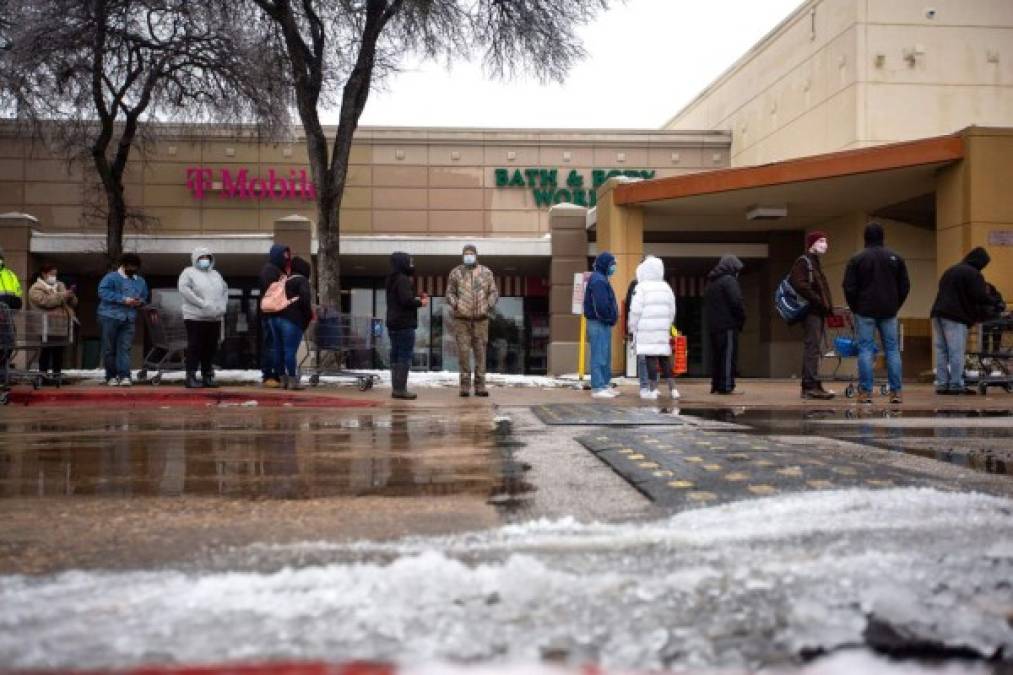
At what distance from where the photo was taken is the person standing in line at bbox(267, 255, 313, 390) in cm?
1085

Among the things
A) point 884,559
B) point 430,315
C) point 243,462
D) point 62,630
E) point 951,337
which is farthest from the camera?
point 430,315

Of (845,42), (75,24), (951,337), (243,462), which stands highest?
(845,42)

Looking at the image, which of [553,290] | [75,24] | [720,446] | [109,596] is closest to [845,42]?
[553,290]

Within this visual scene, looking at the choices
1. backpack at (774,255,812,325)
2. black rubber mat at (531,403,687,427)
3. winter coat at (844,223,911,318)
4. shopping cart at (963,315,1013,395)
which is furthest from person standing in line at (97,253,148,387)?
shopping cart at (963,315,1013,395)

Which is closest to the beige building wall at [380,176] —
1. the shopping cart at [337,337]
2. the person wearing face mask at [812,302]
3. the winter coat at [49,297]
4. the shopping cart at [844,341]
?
the shopping cart at [844,341]

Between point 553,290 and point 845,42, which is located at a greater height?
point 845,42

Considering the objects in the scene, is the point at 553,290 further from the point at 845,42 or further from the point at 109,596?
the point at 109,596

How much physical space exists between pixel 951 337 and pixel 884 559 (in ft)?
33.3

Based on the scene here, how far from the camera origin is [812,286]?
10242 mm

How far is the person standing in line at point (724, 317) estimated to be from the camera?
11281 millimetres

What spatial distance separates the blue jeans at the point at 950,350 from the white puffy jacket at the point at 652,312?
11.8 ft

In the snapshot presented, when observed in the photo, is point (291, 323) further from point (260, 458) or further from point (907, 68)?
point (907, 68)

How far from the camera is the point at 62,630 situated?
1.83m

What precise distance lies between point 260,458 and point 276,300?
6173mm
